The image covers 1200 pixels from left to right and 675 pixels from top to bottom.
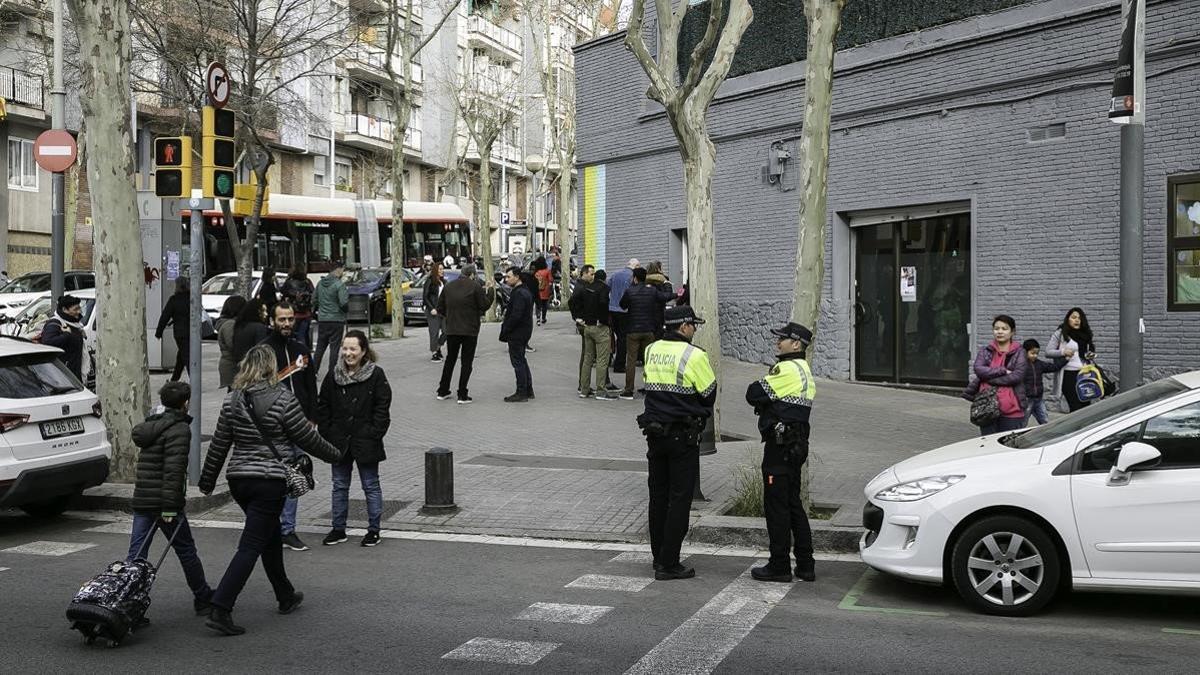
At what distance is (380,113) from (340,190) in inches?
191

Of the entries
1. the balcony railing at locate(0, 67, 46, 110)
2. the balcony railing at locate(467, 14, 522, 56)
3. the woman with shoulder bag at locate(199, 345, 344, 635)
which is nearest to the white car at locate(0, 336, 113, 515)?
the woman with shoulder bag at locate(199, 345, 344, 635)

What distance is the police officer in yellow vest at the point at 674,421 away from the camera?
8070mm

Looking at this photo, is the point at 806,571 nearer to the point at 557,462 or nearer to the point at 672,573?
the point at 672,573

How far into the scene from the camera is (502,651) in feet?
20.7

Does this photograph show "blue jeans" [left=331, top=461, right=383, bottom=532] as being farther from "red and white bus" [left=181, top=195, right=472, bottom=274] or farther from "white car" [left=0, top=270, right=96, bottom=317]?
"red and white bus" [left=181, top=195, right=472, bottom=274]

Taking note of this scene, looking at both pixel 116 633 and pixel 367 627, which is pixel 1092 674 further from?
pixel 116 633

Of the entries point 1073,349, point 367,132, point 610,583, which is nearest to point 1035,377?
point 1073,349

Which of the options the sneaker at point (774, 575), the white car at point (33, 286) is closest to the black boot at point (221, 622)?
the sneaker at point (774, 575)

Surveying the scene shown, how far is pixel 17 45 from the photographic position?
3369 centimetres

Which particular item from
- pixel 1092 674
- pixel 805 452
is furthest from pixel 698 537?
pixel 1092 674

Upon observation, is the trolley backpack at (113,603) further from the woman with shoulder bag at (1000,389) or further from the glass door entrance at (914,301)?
the glass door entrance at (914,301)

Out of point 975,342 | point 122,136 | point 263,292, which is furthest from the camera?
point 263,292

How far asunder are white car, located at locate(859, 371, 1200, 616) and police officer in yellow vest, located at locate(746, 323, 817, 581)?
69cm

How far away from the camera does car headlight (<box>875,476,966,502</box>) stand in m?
7.33
